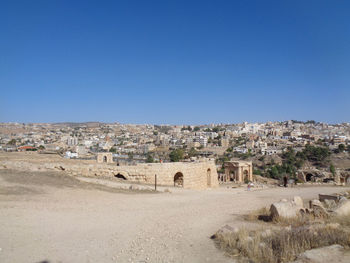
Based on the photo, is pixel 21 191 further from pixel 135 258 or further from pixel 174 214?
pixel 135 258

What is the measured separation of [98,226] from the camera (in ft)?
18.7

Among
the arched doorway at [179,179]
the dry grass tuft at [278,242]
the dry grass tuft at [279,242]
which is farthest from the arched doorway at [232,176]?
→ the dry grass tuft at [279,242]

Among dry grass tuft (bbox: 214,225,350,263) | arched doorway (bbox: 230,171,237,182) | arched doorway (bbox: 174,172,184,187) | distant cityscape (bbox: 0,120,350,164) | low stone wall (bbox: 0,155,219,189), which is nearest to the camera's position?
dry grass tuft (bbox: 214,225,350,263)

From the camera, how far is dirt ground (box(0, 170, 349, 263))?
4.25m

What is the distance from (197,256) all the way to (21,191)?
6.27 m

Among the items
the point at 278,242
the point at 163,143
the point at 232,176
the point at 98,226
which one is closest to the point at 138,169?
the point at 98,226

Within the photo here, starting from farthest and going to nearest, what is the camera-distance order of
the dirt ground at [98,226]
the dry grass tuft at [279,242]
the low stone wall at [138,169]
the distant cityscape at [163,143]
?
the distant cityscape at [163,143] < the low stone wall at [138,169] < the dirt ground at [98,226] < the dry grass tuft at [279,242]

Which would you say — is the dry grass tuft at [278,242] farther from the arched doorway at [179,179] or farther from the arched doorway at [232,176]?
the arched doorway at [232,176]

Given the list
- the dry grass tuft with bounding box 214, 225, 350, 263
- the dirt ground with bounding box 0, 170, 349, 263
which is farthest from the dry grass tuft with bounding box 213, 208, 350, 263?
the dirt ground with bounding box 0, 170, 349, 263

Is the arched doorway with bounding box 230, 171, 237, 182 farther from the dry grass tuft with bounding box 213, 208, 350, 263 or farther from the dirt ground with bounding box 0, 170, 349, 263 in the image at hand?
the dry grass tuft with bounding box 213, 208, 350, 263

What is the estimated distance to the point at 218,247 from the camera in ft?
15.2

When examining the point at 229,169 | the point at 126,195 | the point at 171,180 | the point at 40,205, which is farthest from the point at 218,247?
the point at 229,169

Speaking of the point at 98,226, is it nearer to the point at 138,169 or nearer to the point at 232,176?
the point at 138,169

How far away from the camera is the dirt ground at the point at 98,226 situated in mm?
4247
